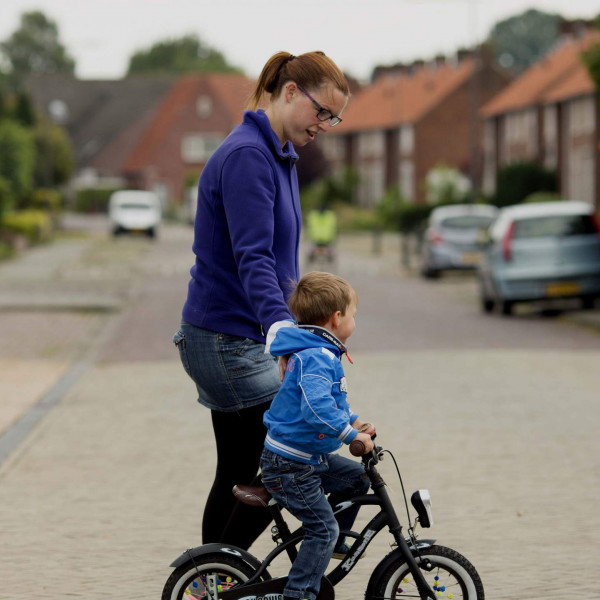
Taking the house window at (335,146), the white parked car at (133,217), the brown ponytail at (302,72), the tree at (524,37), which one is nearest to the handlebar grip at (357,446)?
the brown ponytail at (302,72)

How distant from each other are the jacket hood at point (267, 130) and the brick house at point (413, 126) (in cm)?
6297

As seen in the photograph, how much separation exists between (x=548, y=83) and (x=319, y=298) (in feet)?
188

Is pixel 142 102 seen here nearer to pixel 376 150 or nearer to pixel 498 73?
pixel 376 150

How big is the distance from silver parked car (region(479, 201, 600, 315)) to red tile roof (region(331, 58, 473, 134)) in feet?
183

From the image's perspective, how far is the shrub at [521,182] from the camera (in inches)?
1893

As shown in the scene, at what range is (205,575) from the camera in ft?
13.1

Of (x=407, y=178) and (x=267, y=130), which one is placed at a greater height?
(x=267, y=130)

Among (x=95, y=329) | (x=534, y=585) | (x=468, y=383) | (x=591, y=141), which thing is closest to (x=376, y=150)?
(x=591, y=141)

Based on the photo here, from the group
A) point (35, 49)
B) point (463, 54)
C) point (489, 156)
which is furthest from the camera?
point (35, 49)

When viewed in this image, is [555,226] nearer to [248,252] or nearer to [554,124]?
[248,252]

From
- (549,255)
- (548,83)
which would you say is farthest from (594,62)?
(548,83)

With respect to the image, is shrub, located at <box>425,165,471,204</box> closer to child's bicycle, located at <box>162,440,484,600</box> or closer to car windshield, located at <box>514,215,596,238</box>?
car windshield, located at <box>514,215,596,238</box>

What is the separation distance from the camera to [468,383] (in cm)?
1084

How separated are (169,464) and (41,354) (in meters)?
6.57
